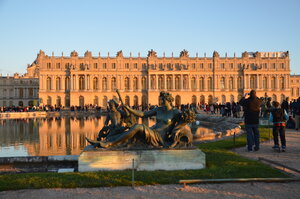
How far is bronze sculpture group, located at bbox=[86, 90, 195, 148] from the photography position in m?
6.52

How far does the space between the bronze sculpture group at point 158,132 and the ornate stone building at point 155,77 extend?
61.5 m

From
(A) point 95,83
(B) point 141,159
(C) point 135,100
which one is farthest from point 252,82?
(B) point 141,159

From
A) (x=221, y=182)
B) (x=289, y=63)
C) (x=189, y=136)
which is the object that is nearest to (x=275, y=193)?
(x=221, y=182)

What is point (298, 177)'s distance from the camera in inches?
225

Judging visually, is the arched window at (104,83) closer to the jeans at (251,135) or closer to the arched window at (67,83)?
the arched window at (67,83)

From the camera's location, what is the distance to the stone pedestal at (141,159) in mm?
6316

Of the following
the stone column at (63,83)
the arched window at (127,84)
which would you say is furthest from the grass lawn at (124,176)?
the stone column at (63,83)

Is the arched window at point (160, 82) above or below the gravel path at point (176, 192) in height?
above

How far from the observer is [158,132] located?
6.91 meters

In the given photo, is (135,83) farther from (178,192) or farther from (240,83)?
(178,192)

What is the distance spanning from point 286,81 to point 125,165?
75130mm

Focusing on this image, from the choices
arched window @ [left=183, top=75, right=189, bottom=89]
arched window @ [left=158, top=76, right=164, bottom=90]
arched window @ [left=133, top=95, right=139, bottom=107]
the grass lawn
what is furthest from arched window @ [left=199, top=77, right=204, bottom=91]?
the grass lawn

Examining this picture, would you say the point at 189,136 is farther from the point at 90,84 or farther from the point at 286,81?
the point at 286,81

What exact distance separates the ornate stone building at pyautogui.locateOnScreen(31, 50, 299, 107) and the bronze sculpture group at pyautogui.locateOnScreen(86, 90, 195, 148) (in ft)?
202
